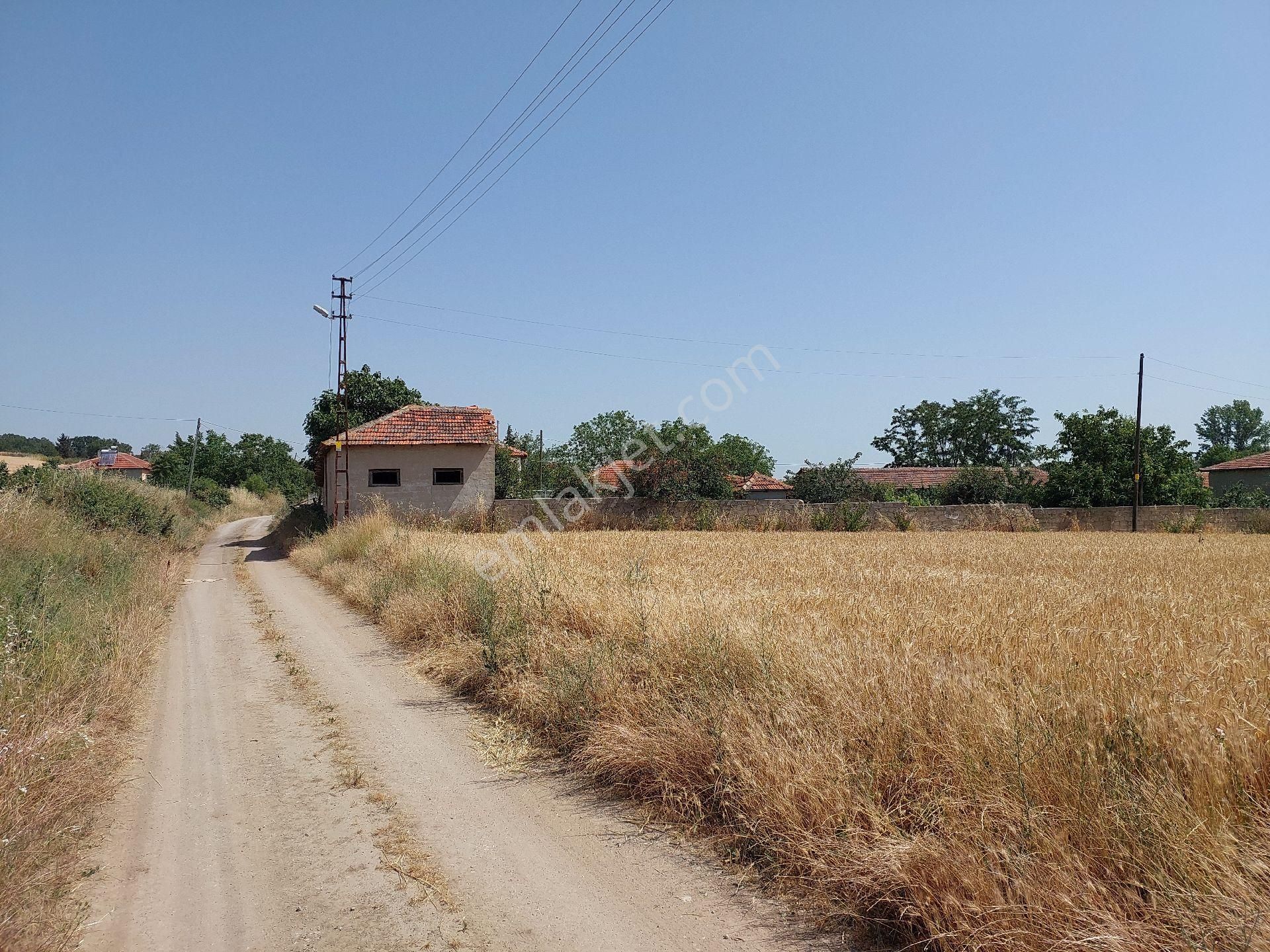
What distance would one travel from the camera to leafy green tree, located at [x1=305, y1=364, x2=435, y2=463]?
39188 millimetres

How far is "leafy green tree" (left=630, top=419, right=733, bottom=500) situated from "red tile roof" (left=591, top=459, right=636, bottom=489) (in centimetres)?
76

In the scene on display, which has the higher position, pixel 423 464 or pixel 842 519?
pixel 423 464

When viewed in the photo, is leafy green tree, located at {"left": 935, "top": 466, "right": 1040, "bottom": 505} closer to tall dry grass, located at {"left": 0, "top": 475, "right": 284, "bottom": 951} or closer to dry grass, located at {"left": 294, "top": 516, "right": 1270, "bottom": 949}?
dry grass, located at {"left": 294, "top": 516, "right": 1270, "bottom": 949}

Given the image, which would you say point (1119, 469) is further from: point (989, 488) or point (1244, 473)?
point (1244, 473)

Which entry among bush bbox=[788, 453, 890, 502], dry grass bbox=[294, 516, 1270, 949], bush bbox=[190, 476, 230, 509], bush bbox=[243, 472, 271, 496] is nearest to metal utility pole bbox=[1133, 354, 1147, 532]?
bush bbox=[788, 453, 890, 502]

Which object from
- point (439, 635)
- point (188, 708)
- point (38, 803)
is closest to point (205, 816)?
point (38, 803)

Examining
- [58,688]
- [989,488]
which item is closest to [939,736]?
[58,688]

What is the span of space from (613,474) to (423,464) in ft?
33.5

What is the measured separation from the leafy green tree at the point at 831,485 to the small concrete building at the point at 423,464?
1500 centimetres

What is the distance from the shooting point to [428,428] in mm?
29984

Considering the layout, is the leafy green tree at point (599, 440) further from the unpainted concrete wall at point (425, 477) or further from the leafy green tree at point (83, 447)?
the leafy green tree at point (83, 447)

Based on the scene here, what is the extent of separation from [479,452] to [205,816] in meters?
25.5

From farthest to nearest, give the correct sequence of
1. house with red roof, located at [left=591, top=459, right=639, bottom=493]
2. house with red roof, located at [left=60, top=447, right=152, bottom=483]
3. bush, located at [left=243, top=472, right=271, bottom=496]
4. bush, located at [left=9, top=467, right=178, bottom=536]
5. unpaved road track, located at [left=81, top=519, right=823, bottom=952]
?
1. house with red roof, located at [left=60, top=447, right=152, bottom=483]
2. bush, located at [left=243, top=472, right=271, bottom=496]
3. house with red roof, located at [left=591, top=459, right=639, bottom=493]
4. bush, located at [left=9, top=467, right=178, bottom=536]
5. unpaved road track, located at [left=81, top=519, right=823, bottom=952]

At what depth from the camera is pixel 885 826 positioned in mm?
3645
